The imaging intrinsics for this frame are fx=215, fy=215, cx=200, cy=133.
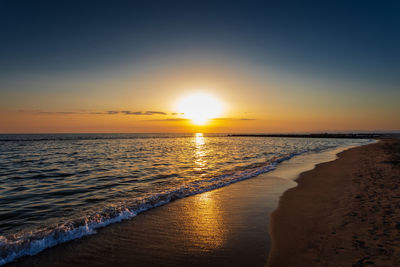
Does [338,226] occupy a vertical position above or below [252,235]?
above

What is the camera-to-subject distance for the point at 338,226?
627cm

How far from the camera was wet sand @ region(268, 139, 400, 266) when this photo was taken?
15.3ft

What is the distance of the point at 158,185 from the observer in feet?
40.1

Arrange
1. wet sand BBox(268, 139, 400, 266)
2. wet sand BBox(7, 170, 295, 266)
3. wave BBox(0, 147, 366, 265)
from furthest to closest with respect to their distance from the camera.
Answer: wave BBox(0, 147, 366, 265)
wet sand BBox(7, 170, 295, 266)
wet sand BBox(268, 139, 400, 266)

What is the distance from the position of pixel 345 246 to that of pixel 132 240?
529 centimetres

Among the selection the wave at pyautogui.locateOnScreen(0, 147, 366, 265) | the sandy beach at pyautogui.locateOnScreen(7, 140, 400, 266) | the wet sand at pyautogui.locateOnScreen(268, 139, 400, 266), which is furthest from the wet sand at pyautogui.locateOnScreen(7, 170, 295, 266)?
the wet sand at pyautogui.locateOnScreen(268, 139, 400, 266)

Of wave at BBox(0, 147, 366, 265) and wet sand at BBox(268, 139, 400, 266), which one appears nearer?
wet sand at BBox(268, 139, 400, 266)

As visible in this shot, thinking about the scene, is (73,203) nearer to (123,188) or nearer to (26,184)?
(123,188)

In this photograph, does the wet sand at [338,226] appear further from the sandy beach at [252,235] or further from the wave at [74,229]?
the wave at [74,229]

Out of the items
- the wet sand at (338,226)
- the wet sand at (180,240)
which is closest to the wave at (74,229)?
the wet sand at (180,240)

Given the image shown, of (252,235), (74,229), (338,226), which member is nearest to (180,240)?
(252,235)

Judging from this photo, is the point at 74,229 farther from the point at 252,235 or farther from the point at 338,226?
the point at 338,226

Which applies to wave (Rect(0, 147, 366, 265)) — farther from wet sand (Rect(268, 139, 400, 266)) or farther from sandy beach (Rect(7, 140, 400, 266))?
wet sand (Rect(268, 139, 400, 266))

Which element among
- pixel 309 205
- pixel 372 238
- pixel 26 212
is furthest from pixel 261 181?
Answer: pixel 26 212
